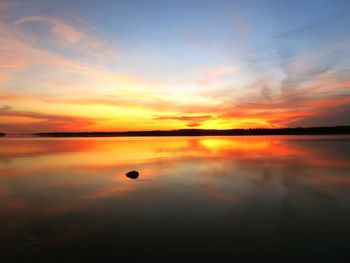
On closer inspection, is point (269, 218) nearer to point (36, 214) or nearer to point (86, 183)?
point (36, 214)

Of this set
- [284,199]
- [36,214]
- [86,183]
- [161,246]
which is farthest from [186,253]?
[86,183]

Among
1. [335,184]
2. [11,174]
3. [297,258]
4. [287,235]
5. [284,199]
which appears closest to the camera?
[297,258]

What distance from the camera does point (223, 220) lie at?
9617 mm

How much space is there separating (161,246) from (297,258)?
126 inches

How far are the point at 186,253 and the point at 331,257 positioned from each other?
3.29m

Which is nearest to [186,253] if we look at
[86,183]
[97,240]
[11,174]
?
[97,240]

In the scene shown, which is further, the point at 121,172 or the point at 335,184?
the point at 121,172

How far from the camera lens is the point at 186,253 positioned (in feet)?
Result: 22.8

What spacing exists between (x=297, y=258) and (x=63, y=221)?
6963 mm

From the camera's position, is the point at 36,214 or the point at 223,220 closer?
the point at 223,220

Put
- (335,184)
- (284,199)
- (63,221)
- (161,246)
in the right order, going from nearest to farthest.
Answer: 1. (161,246)
2. (63,221)
3. (284,199)
4. (335,184)

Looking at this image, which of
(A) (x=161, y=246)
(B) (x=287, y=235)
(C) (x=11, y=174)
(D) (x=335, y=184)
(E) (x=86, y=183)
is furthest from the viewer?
(C) (x=11, y=174)

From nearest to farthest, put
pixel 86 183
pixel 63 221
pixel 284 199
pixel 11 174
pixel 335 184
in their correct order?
pixel 63 221
pixel 284 199
pixel 335 184
pixel 86 183
pixel 11 174

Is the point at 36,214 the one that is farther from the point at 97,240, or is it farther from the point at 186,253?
the point at 186,253
